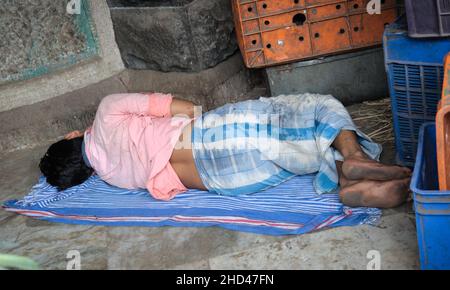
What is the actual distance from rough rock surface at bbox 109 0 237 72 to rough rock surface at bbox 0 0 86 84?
35 cm

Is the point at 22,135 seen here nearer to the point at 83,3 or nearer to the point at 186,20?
the point at 83,3

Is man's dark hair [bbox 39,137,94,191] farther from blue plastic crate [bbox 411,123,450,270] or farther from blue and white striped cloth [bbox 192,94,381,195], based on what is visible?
blue plastic crate [bbox 411,123,450,270]

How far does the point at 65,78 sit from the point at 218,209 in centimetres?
188

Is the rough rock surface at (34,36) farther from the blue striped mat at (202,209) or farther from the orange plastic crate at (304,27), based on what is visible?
the orange plastic crate at (304,27)

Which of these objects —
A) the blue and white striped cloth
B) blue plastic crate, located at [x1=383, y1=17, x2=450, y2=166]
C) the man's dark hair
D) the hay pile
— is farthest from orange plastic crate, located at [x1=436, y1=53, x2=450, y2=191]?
the man's dark hair

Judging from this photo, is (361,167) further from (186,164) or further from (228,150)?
(186,164)

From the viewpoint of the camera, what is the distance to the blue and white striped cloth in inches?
131

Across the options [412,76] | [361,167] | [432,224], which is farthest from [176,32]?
[432,224]

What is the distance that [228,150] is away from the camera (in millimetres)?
3430

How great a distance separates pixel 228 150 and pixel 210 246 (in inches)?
21.9

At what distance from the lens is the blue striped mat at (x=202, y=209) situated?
10.2 ft

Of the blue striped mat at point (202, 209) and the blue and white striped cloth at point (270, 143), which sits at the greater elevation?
the blue and white striped cloth at point (270, 143)

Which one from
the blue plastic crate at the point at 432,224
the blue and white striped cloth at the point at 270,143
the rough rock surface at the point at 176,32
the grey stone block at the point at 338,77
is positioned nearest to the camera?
the blue plastic crate at the point at 432,224

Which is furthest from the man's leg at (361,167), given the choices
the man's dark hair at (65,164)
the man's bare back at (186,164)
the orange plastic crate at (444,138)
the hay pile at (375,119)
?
the man's dark hair at (65,164)
